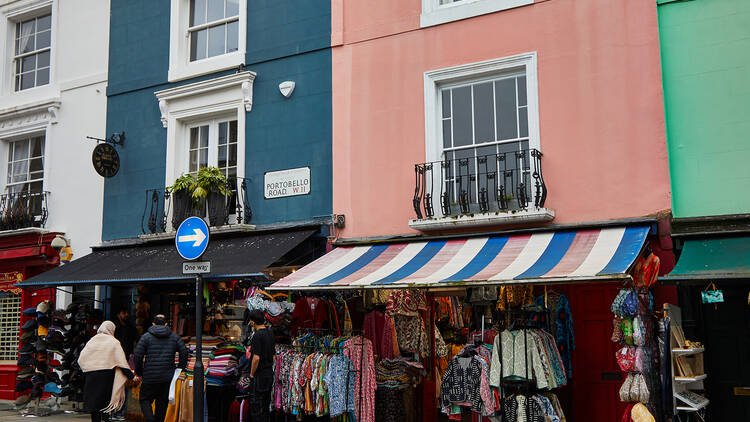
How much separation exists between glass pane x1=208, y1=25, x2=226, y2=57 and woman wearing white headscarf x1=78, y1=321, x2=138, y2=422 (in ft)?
18.7

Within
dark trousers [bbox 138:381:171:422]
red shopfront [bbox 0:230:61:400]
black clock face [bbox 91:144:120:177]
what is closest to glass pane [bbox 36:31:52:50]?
black clock face [bbox 91:144:120:177]

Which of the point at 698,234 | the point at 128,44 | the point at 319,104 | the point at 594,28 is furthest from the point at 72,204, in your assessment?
the point at 698,234

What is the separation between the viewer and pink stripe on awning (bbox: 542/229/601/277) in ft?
25.5

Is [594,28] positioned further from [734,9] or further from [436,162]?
[436,162]

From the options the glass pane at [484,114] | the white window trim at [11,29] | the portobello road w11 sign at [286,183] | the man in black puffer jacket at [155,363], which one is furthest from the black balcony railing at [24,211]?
the glass pane at [484,114]

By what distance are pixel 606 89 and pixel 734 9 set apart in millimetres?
1807

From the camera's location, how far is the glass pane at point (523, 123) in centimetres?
1020

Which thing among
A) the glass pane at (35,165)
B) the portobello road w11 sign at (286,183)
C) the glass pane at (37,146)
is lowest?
the portobello road w11 sign at (286,183)

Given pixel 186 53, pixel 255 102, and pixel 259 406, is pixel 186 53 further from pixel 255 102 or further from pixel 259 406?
pixel 259 406

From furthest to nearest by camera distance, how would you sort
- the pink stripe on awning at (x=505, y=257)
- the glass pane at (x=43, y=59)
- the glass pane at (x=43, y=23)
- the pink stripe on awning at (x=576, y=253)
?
the glass pane at (x=43, y=23) → the glass pane at (x=43, y=59) → the pink stripe on awning at (x=505, y=257) → the pink stripe on awning at (x=576, y=253)

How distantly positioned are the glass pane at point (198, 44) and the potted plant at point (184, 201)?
2.51 meters

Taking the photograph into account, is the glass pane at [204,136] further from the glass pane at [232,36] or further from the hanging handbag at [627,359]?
the hanging handbag at [627,359]

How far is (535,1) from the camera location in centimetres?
1019

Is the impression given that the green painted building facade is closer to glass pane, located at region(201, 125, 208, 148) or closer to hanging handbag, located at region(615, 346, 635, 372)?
hanging handbag, located at region(615, 346, 635, 372)
